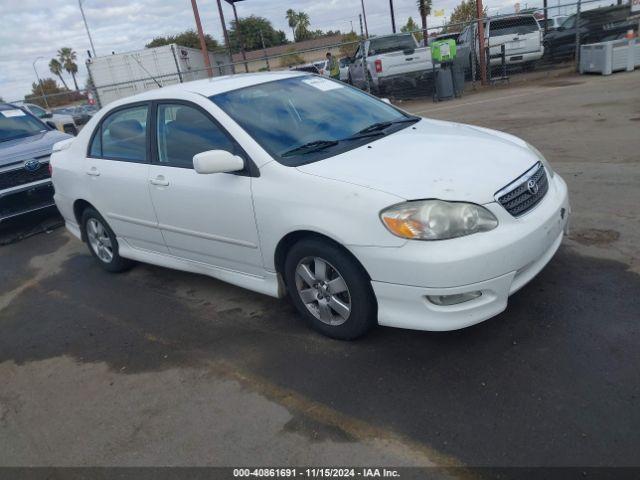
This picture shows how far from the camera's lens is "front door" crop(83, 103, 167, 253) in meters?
4.38

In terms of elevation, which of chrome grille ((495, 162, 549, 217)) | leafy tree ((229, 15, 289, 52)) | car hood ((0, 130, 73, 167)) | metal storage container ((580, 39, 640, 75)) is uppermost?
leafy tree ((229, 15, 289, 52))

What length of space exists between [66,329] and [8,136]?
15.9 ft

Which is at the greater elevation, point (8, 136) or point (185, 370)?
point (8, 136)

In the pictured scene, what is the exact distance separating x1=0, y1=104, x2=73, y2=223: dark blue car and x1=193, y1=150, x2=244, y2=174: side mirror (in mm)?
4669

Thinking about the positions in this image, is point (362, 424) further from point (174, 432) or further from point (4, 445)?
point (4, 445)

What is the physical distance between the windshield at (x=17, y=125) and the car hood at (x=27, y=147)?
0.59ft

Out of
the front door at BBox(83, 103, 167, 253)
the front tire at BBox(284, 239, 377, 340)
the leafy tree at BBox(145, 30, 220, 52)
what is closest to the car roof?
the front door at BBox(83, 103, 167, 253)

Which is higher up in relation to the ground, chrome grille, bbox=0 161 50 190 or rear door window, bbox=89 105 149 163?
rear door window, bbox=89 105 149 163

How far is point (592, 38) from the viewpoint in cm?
1602

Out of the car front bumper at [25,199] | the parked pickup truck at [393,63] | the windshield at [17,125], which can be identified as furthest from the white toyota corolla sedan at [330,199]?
the parked pickup truck at [393,63]

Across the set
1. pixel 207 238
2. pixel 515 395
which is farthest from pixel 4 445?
pixel 515 395

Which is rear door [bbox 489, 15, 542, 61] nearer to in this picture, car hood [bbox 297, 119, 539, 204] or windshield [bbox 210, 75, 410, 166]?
windshield [bbox 210, 75, 410, 166]

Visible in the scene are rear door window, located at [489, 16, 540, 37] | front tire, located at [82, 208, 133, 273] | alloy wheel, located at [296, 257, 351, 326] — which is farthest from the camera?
rear door window, located at [489, 16, 540, 37]

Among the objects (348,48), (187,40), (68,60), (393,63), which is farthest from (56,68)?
(393,63)
